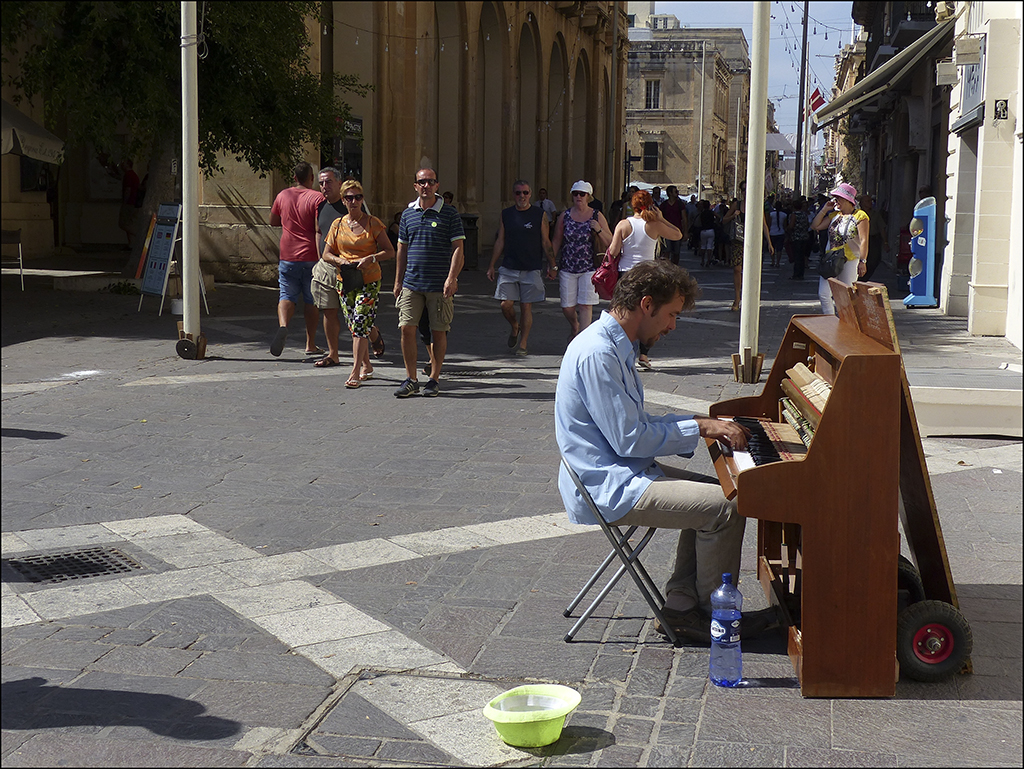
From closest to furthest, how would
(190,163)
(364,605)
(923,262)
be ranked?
(364,605) → (190,163) → (923,262)

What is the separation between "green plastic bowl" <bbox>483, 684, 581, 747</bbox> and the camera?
141 inches

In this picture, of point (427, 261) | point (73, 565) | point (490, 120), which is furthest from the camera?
point (490, 120)

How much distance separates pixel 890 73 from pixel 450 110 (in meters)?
12.8

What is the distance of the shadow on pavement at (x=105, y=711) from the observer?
3715mm

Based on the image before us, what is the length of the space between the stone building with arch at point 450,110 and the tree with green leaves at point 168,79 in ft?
5.14

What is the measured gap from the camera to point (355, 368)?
10289 millimetres

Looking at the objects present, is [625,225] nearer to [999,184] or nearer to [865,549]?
[999,184]

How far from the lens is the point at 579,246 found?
463 inches

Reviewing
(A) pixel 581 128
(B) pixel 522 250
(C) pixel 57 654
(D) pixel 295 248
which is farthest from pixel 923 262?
(A) pixel 581 128

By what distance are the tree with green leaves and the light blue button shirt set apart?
11.1 metres

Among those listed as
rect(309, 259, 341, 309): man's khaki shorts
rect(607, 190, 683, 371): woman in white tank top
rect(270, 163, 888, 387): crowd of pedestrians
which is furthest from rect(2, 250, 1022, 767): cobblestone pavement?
rect(607, 190, 683, 371): woman in white tank top

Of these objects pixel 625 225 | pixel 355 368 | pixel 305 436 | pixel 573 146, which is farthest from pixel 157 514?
pixel 573 146

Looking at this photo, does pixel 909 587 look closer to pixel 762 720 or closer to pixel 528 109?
pixel 762 720

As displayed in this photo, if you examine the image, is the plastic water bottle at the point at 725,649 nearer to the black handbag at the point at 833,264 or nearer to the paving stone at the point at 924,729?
the paving stone at the point at 924,729
